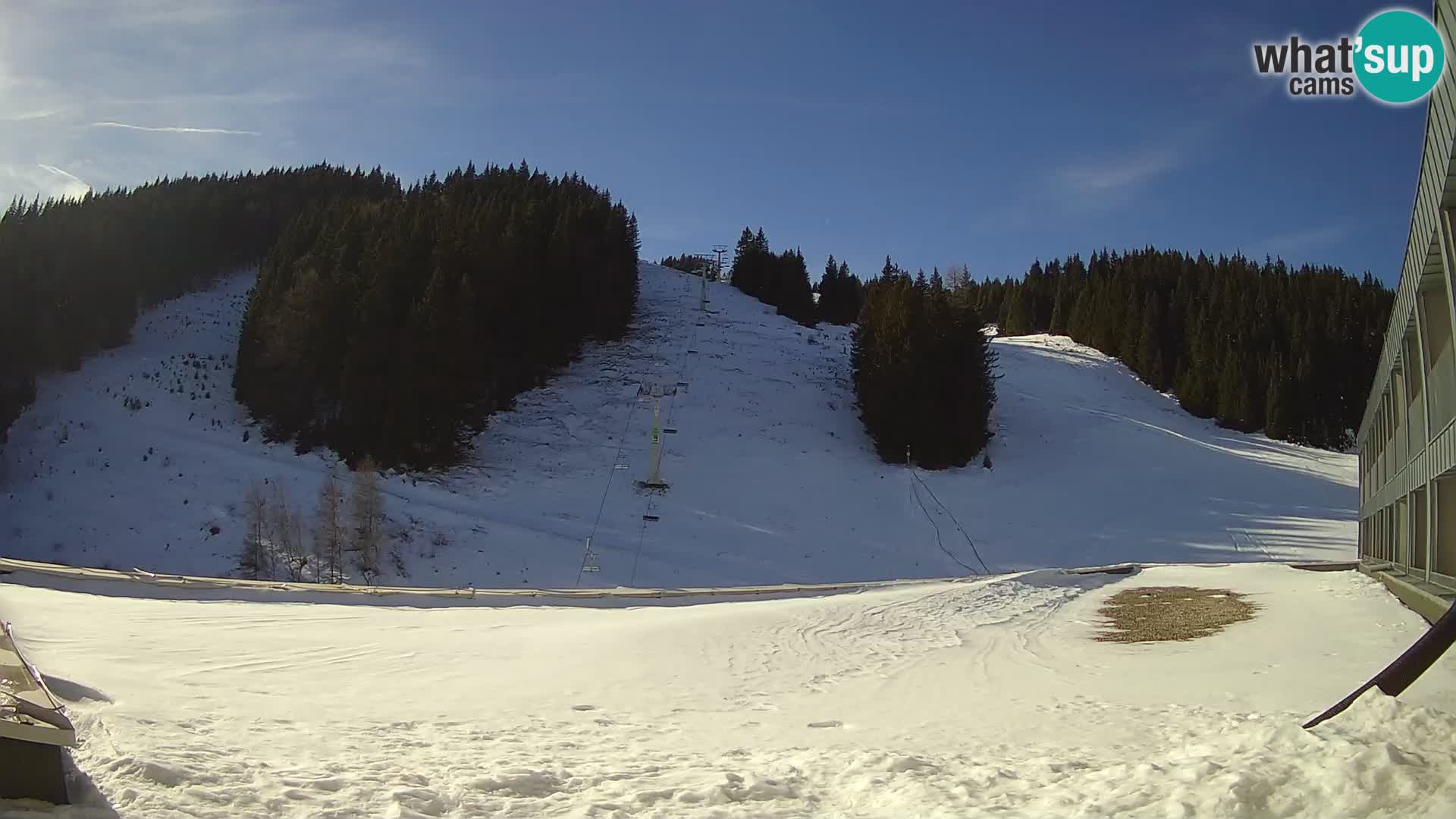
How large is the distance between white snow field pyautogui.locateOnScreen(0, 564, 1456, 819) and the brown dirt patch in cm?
48

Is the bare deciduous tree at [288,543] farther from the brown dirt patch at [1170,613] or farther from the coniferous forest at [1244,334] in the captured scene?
the coniferous forest at [1244,334]

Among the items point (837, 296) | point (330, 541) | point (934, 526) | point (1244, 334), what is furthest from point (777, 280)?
point (330, 541)

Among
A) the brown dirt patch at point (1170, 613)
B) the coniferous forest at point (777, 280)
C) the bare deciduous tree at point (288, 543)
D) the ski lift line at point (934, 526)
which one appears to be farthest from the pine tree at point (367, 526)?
the coniferous forest at point (777, 280)

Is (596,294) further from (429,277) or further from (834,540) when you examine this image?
(834,540)

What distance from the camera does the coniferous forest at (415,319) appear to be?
33688 millimetres

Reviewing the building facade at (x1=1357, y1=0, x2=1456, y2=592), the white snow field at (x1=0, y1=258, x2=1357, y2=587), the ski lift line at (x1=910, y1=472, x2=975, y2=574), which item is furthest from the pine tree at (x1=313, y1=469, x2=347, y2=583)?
the building facade at (x1=1357, y1=0, x2=1456, y2=592)

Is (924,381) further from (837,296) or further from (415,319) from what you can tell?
(837,296)

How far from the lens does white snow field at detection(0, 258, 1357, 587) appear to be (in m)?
26.9

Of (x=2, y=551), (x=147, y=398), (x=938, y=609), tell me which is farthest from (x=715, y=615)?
(x=147, y=398)

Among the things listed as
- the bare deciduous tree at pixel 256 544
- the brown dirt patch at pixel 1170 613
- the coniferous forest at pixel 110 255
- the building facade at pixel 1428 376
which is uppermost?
the coniferous forest at pixel 110 255

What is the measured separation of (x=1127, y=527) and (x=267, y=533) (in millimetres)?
28694

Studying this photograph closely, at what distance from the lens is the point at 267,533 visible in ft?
80.2

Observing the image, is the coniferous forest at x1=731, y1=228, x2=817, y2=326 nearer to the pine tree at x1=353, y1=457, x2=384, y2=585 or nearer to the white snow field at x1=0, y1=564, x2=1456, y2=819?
the pine tree at x1=353, y1=457, x2=384, y2=585

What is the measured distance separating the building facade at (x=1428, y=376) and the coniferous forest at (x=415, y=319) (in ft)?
94.9
